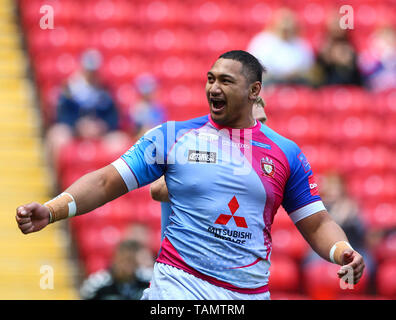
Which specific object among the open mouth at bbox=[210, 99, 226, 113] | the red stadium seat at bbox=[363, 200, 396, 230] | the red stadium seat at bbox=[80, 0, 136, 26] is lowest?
the red stadium seat at bbox=[363, 200, 396, 230]

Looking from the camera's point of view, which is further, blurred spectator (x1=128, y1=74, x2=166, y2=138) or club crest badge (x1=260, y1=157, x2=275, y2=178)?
blurred spectator (x1=128, y1=74, x2=166, y2=138)

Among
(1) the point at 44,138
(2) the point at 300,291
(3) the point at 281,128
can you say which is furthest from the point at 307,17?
(2) the point at 300,291

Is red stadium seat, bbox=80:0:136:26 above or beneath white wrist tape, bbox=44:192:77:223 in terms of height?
above

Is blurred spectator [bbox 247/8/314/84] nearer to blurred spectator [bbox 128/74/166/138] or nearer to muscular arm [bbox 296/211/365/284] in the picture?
blurred spectator [bbox 128/74/166/138]

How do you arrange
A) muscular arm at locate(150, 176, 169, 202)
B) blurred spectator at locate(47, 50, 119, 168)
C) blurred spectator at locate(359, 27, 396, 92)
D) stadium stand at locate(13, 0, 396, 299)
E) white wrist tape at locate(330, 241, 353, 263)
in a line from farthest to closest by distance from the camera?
blurred spectator at locate(359, 27, 396, 92) → blurred spectator at locate(47, 50, 119, 168) → stadium stand at locate(13, 0, 396, 299) → muscular arm at locate(150, 176, 169, 202) → white wrist tape at locate(330, 241, 353, 263)

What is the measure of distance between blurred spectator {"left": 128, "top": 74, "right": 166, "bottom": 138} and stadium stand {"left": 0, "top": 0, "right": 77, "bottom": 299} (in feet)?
3.91

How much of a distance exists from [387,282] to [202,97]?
11.7 feet

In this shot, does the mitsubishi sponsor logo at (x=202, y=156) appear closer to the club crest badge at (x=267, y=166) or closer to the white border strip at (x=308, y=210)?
the club crest badge at (x=267, y=166)

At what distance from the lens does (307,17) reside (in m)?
12.6

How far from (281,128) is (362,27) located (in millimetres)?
3266

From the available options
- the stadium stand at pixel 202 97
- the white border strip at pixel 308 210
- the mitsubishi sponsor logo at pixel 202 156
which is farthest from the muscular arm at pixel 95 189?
the stadium stand at pixel 202 97

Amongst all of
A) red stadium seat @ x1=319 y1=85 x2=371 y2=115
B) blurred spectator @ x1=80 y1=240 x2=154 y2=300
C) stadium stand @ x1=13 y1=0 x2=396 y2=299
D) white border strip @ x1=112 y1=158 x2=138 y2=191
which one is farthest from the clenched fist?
red stadium seat @ x1=319 y1=85 x2=371 y2=115

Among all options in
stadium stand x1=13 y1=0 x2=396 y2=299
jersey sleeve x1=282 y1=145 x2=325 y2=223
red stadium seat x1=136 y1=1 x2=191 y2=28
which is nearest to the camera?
jersey sleeve x1=282 y1=145 x2=325 y2=223

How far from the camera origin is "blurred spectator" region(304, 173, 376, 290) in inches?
329
